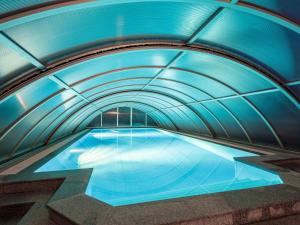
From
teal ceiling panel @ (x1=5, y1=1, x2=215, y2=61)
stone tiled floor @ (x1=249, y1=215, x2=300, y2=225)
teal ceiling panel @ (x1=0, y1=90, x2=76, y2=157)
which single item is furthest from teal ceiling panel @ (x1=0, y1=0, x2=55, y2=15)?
stone tiled floor @ (x1=249, y1=215, x2=300, y2=225)

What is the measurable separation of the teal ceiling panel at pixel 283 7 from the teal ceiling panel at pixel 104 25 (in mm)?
989

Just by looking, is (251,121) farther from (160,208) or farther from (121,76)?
(160,208)

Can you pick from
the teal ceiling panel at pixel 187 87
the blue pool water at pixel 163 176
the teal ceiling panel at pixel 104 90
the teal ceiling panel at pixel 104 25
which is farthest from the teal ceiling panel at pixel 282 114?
the teal ceiling panel at pixel 104 90

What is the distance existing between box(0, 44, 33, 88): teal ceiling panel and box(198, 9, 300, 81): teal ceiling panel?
4.37 metres

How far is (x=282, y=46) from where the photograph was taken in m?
4.95

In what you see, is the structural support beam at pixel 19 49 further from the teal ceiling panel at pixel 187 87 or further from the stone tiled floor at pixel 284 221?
the teal ceiling panel at pixel 187 87

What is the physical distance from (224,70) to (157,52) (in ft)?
9.36

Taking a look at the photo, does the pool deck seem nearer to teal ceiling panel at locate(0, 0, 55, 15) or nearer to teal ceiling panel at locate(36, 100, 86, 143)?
teal ceiling panel at locate(0, 0, 55, 15)

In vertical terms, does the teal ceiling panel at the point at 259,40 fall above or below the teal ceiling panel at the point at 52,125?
above

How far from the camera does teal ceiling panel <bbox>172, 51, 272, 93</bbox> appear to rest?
657 cm

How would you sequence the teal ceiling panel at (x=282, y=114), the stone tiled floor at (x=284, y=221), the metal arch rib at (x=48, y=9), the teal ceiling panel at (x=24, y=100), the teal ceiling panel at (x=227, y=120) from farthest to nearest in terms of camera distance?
the teal ceiling panel at (x=227, y=120), the teal ceiling panel at (x=282, y=114), the teal ceiling panel at (x=24, y=100), the stone tiled floor at (x=284, y=221), the metal arch rib at (x=48, y=9)

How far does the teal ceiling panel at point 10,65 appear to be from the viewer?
3.51 meters

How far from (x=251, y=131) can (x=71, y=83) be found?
911 centimetres

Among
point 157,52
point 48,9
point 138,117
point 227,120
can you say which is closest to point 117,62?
point 157,52
